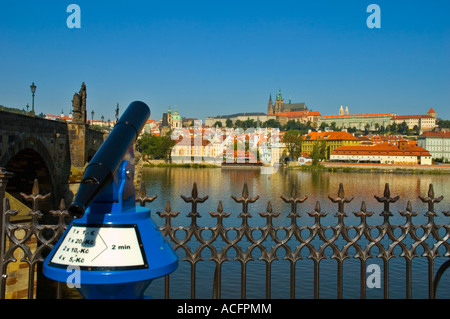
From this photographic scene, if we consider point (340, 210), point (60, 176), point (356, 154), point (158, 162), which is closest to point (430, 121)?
point (356, 154)

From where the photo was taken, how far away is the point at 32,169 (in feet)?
62.1

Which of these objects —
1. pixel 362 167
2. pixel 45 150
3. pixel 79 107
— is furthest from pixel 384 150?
pixel 45 150

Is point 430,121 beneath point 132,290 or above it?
above

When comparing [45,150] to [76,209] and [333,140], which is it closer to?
[76,209]

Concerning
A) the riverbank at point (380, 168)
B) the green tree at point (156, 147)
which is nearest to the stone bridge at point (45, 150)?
the green tree at point (156, 147)

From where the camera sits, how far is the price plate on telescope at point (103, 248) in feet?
8.36

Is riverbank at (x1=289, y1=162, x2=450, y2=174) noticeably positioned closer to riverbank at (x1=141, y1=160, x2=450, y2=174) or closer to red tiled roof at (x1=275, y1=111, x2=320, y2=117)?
riverbank at (x1=141, y1=160, x2=450, y2=174)

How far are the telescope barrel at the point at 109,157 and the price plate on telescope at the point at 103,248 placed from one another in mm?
221

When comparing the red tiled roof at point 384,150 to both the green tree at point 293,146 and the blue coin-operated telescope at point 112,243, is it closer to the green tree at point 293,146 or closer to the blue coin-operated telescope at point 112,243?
the green tree at point 293,146

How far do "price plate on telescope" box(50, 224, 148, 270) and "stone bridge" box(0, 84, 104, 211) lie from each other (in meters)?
12.6

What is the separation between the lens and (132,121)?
2.77 meters
